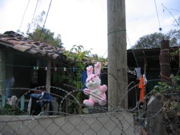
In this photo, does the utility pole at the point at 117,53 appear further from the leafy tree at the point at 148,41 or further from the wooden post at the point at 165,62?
the leafy tree at the point at 148,41

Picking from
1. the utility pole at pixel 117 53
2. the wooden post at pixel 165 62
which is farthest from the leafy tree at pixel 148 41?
the utility pole at pixel 117 53

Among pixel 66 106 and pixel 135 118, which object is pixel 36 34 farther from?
pixel 135 118

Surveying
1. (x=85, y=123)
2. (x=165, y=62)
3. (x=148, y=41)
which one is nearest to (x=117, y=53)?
(x=85, y=123)

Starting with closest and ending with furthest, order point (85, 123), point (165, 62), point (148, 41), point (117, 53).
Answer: point (85, 123) → point (117, 53) → point (165, 62) → point (148, 41)

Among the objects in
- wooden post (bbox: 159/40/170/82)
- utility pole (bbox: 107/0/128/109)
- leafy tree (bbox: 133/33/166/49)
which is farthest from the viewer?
leafy tree (bbox: 133/33/166/49)

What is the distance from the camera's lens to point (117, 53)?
2176 millimetres

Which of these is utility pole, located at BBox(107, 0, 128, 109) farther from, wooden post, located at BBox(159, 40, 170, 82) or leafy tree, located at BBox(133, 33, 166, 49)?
leafy tree, located at BBox(133, 33, 166, 49)

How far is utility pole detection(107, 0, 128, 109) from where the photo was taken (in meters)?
2.10

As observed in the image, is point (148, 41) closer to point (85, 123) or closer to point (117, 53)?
point (117, 53)

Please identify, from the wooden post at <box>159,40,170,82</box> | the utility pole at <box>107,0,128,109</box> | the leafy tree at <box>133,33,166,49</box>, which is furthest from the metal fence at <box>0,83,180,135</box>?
the leafy tree at <box>133,33,166,49</box>

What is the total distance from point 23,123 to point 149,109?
0.83m

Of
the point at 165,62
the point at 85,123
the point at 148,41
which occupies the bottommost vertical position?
the point at 85,123

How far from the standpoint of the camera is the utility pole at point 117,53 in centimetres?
210

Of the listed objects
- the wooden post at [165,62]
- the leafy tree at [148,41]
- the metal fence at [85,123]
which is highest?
the leafy tree at [148,41]
